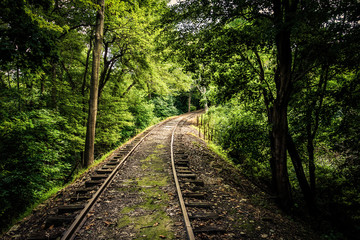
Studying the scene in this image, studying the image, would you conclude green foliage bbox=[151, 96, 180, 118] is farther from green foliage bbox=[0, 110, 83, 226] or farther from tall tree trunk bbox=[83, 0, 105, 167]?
green foliage bbox=[0, 110, 83, 226]

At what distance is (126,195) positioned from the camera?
4590 millimetres

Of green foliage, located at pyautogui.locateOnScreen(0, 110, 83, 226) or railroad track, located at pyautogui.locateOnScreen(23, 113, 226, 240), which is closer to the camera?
railroad track, located at pyautogui.locateOnScreen(23, 113, 226, 240)

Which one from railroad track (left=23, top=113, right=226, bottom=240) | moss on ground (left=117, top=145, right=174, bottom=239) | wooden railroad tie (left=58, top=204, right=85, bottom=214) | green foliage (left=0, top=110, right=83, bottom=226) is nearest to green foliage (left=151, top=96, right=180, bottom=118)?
green foliage (left=0, top=110, right=83, bottom=226)

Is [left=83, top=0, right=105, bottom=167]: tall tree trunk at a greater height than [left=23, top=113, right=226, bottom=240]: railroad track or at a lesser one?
greater

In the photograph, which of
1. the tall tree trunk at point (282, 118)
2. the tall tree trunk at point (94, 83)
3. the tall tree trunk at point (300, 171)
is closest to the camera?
the tall tree trunk at point (282, 118)

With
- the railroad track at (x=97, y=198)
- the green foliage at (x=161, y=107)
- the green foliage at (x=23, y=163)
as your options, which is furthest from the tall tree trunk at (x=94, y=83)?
the green foliage at (x=161, y=107)

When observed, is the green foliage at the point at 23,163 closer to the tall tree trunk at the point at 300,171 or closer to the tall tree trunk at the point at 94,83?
the tall tree trunk at the point at 94,83

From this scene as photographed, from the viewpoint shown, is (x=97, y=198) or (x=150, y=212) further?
(x=97, y=198)

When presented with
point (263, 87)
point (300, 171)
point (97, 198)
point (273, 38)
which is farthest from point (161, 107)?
point (273, 38)

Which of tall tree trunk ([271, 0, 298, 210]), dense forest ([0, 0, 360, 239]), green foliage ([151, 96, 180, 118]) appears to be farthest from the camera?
green foliage ([151, 96, 180, 118])

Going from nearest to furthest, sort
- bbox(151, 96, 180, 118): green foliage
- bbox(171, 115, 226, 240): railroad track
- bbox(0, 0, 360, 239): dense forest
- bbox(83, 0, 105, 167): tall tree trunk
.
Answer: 1. bbox(171, 115, 226, 240): railroad track
2. bbox(0, 0, 360, 239): dense forest
3. bbox(83, 0, 105, 167): tall tree trunk
4. bbox(151, 96, 180, 118): green foliage

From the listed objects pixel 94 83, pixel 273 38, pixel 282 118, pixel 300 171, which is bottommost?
pixel 300 171

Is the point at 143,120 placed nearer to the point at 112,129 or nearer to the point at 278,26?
the point at 112,129

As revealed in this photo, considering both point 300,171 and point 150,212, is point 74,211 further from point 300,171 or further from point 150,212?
point 300,171
